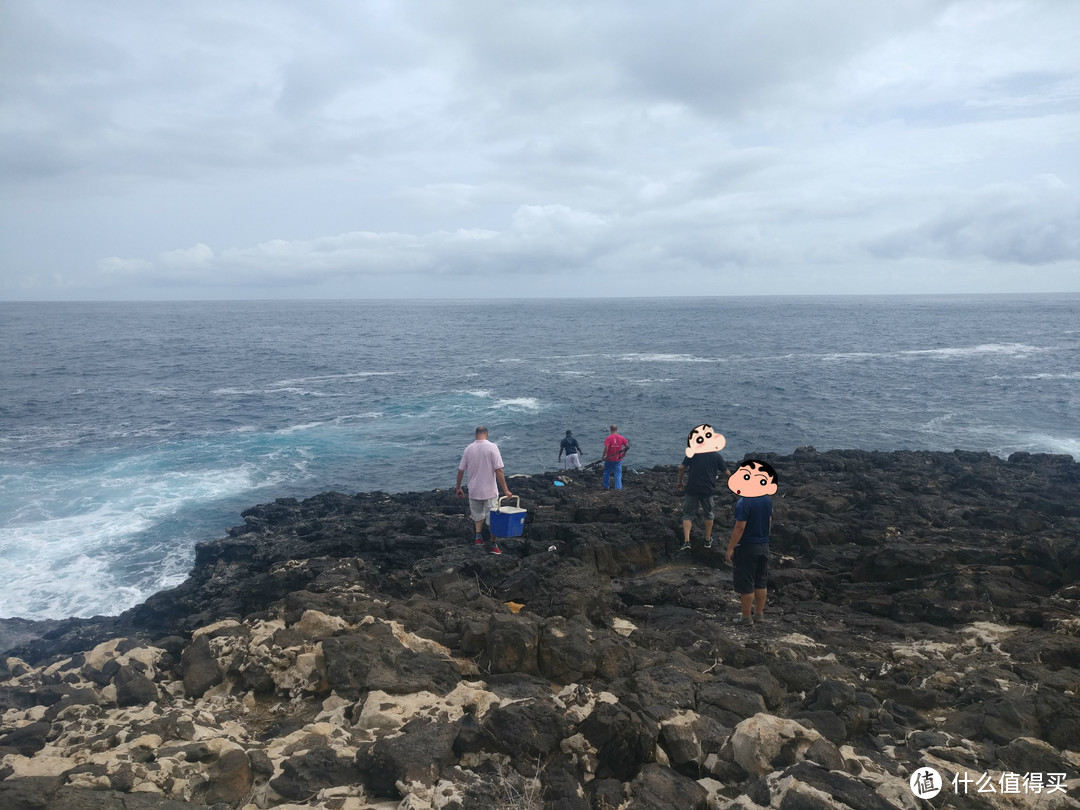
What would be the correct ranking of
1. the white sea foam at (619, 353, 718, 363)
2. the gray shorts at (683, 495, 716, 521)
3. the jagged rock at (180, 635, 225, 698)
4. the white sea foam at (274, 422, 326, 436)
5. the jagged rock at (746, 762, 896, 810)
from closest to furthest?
the jagged rock at (746, 762, 896, 810) → the jagged rock at (180, 635, 225, 698) → the gray shorts at (683, 495, 716, 521) → the white sea foam at (274, 422, 326, 436) → the white sea foam at (619, 353, 718, 363)

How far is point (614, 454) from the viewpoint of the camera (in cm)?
1772

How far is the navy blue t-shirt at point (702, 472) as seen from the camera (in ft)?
37.8

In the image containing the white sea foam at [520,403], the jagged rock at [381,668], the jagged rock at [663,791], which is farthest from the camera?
the white sea foam at [520,403]

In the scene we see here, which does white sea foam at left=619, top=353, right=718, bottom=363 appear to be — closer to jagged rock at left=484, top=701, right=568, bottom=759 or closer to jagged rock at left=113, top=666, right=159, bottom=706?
jagged rock at left=113, top=666, right=159, bottom=706

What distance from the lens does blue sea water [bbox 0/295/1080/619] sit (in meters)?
20.5

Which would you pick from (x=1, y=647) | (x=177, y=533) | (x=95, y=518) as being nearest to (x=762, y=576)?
(x=1, y=647)

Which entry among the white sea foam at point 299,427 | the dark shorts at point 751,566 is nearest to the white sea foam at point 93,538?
the white sea foam at point 299,427

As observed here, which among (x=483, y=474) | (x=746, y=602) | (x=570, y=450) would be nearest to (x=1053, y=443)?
(x=570, y=450)

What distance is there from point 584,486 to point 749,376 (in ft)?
123

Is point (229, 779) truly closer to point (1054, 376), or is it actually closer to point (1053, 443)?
point (1053, 443)

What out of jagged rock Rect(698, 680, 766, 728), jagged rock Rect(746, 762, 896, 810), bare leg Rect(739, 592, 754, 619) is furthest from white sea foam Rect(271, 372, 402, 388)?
jagged rock Rect(746, 762, 896, 810)

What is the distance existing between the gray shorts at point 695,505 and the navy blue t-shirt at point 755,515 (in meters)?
3.32
